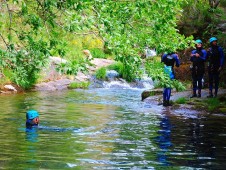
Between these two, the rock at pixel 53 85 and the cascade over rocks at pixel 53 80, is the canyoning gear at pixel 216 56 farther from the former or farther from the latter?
the rock at pixel 53 85

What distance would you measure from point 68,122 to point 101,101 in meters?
7.07

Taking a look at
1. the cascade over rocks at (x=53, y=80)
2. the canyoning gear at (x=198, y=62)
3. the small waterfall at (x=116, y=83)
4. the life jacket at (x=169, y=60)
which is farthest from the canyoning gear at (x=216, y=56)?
the small waterfall at (x=116, y=83)

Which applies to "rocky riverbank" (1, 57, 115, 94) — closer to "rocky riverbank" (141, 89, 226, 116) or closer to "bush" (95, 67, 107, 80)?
"bush" (95, 67, 107, 80)

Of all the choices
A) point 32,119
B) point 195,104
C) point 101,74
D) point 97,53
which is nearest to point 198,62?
point 195,104

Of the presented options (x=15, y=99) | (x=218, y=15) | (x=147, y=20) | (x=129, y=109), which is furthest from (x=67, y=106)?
(x=147, y=20)

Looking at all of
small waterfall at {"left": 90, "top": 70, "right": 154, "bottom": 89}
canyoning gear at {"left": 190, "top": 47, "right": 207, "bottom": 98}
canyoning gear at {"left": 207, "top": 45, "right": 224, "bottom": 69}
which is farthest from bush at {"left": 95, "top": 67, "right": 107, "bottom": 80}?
canyoning gear at {"left": 207, "top": 45, "right": 224, "bottom": 69}

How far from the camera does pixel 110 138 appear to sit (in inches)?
450

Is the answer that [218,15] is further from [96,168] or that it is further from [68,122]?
[96,168]

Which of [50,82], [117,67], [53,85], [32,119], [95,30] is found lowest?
[32,119]

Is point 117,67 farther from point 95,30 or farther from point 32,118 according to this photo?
point 95,30

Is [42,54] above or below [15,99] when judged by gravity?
above

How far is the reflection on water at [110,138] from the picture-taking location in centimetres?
877

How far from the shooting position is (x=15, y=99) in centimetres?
2180

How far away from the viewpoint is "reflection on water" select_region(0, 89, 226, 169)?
8766mm
